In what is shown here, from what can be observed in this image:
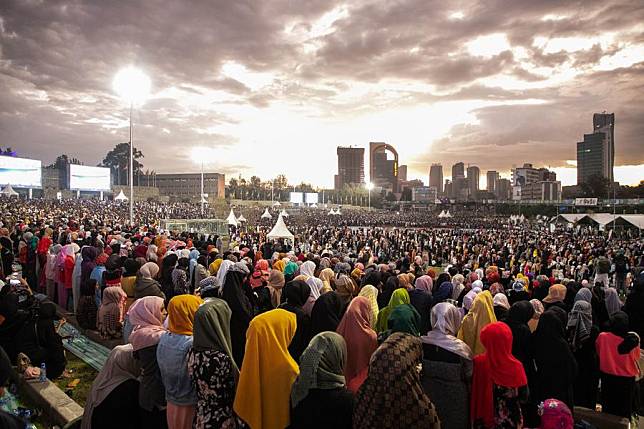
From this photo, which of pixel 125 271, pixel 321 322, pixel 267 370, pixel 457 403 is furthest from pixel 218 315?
pixel 125 271

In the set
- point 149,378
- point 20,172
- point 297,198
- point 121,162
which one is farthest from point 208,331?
point 121,162

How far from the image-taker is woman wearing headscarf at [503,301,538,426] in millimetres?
→ 4176

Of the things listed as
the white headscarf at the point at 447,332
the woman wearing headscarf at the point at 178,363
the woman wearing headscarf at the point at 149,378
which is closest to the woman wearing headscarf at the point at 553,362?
the white headscarf at the point at 447,332

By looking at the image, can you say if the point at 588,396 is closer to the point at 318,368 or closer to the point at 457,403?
the point at 457,403

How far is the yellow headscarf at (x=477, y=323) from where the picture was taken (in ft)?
13.8

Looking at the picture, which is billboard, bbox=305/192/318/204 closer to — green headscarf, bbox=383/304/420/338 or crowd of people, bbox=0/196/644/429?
crowd of people, bbox=0/196/644/429

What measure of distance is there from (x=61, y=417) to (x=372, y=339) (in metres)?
3.20

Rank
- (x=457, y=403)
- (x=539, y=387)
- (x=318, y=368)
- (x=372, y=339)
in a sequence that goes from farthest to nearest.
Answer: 1. (x=539, y=387)
2. (x=372, y=339)
3. (x=457, y=403)
4. (x=318, y=368)

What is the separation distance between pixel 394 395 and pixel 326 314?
1822mm

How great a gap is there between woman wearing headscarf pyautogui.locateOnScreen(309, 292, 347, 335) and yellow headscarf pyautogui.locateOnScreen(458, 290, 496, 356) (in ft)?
4.29

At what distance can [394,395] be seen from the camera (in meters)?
2.35

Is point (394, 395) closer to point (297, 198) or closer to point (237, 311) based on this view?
point (237, 311)

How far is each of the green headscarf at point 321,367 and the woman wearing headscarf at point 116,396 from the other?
1.28 m

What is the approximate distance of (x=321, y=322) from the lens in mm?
4133
